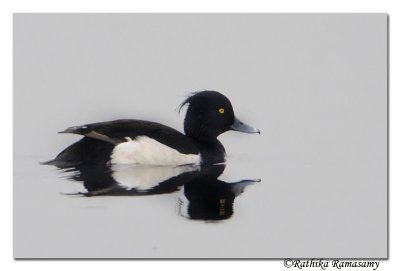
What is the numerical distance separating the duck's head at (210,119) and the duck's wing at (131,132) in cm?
24

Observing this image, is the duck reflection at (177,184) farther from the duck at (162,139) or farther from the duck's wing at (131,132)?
the duck's wing at (131,132)

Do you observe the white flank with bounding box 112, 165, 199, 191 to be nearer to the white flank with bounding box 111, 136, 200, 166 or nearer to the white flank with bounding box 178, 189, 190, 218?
the white flank with bounding box 111, 136, 200, 166

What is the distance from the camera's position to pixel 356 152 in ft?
31.4

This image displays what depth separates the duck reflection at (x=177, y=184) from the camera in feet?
28.9

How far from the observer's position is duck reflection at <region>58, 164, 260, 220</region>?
8812 mm

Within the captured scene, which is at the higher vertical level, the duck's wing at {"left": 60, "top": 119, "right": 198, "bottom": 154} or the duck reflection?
the duck's wing at {"left": 60, "top": 119, "right": 198, "bottom": 154}

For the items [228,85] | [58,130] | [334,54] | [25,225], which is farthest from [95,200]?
[334,54]

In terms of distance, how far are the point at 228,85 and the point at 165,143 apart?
0.81 m

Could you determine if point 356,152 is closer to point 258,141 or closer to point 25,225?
point 258,141

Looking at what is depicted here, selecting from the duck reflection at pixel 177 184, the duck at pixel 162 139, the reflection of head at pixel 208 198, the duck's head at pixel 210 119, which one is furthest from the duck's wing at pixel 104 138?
the reflection of head at pixel 208 198

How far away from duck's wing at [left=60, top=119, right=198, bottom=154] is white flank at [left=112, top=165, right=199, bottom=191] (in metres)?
0.25

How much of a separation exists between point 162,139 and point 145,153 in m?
0.21

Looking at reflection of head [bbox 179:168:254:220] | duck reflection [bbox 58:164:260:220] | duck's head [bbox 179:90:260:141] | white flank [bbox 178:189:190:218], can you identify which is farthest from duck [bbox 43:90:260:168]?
white flank [bbox 178:189:190:218]

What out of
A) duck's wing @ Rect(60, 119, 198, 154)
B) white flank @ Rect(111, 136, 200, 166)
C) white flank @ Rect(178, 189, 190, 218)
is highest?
duck's wing @ Rect(60, 119, 198, 154)
